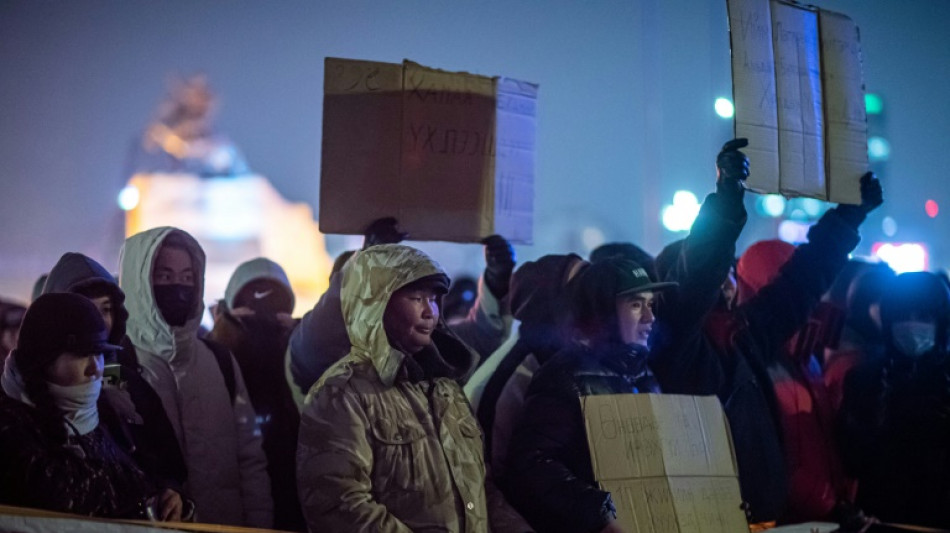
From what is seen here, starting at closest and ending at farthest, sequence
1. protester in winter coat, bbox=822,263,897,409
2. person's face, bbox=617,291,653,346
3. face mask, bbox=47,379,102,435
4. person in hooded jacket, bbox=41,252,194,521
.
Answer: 1. face mask, bbox=47,379,102,435
2. person in hooded jacket, bbox=41,252,194,521
3. person's face, bbox=617,291,653,346
4. protester in winter coat, bbox=822,263,897,409

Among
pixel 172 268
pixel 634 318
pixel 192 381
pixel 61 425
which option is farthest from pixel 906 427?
pixel 61 425

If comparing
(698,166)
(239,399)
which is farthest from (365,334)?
(698,166)

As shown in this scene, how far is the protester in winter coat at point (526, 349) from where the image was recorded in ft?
11.3

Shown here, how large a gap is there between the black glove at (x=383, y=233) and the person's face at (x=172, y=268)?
0.70m

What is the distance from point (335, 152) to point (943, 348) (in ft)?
8.49

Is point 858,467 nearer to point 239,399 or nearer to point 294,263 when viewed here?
point 239,399

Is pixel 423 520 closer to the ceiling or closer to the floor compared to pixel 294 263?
closer to the floor

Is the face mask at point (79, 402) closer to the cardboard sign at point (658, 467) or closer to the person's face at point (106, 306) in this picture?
the person's face at point (106, 306)

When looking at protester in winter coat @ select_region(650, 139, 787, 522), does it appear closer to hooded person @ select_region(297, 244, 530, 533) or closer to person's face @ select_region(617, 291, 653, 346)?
person's face @ select_region(617, 291, 653, 346)

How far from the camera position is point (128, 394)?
10.4 ft

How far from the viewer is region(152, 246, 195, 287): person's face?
3.56m

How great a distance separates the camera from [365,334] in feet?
9.95

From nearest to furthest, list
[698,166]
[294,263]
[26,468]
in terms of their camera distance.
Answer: [26,468] → [698,166] → [294,263]

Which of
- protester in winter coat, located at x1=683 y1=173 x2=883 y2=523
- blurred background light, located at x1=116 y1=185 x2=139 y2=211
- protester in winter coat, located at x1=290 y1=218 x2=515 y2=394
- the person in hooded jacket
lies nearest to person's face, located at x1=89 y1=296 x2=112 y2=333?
the person in hooded jacket
